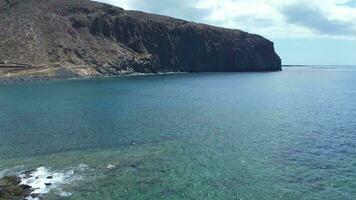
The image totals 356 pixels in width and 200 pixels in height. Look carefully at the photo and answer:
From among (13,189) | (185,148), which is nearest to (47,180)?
(13,189)

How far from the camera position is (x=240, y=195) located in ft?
127

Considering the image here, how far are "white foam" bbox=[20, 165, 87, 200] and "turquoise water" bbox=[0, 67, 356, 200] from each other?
1.13 ft

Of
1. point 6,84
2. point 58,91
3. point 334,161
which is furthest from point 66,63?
point 334,161

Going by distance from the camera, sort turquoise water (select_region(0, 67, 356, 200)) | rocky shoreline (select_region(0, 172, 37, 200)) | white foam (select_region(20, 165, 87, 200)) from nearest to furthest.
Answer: rocky shoreline (select_region(0, 172, 37, 200))
white foam (select_region(20, 165, 87, 200))
turquoise water (select_region(0, 67, 356, 200))

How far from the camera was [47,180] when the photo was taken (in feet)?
142

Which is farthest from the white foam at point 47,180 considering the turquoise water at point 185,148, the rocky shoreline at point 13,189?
the rocky shoreline at point 13,189

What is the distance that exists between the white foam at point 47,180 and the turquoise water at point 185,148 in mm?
343

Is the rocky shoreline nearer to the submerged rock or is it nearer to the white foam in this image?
the submerged rock

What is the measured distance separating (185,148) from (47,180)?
18.7m

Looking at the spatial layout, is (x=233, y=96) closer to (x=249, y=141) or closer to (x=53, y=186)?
(x=249, y=141)

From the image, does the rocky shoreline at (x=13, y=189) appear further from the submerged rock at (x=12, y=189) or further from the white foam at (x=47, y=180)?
the white foam at (x=47, y=180)

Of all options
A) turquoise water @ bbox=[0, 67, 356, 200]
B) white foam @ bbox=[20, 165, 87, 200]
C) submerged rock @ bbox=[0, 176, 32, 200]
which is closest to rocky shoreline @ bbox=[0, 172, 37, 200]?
submerged rock @ bbox=[0, 176, 32, 200]

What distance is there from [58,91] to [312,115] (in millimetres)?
76260

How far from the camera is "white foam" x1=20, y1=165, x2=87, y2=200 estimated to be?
4044cm
